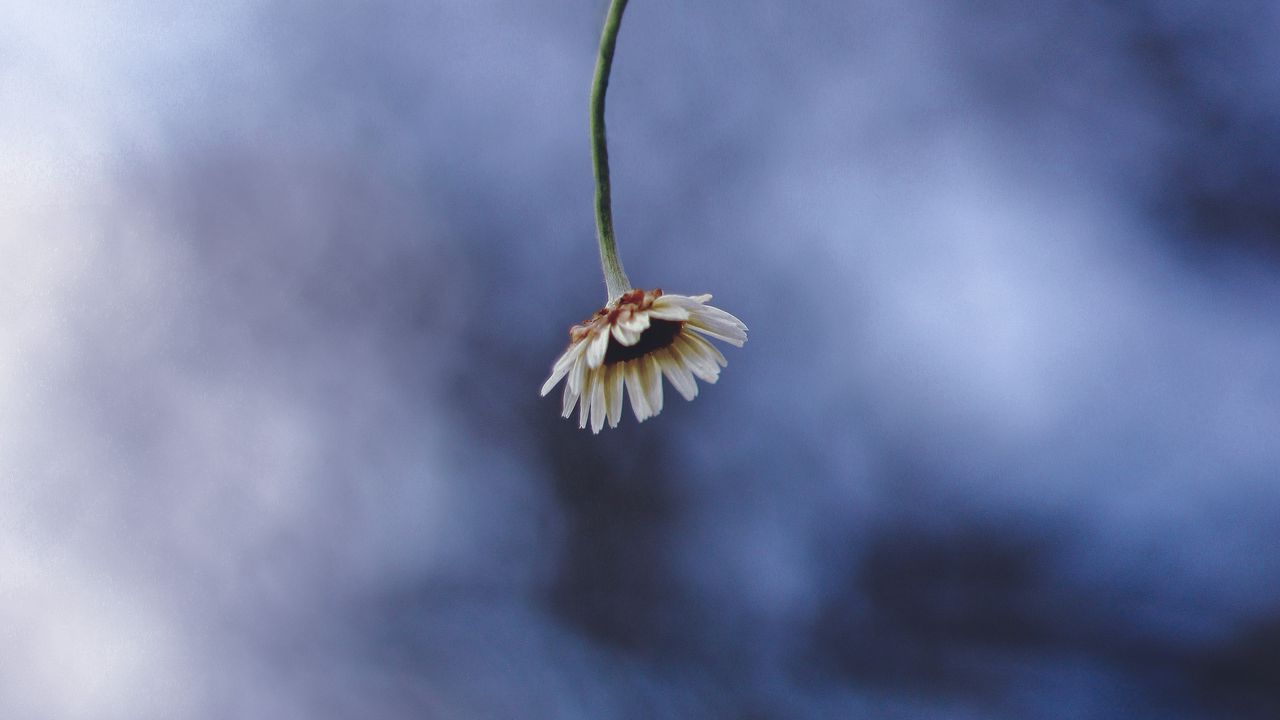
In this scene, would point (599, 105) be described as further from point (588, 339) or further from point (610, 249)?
point (588, 339)

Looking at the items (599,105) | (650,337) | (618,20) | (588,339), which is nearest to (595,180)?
(599,105)

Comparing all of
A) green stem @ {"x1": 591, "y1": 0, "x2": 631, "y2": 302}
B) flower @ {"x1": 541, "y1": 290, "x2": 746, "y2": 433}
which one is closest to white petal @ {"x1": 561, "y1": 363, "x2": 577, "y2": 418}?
flower @ {"x1": 541, "y1": 290, "x2": 746, "y2": 433}

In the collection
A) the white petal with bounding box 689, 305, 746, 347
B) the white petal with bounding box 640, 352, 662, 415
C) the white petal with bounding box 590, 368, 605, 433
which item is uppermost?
the white petal with bounding box 689, 305, 746, 347

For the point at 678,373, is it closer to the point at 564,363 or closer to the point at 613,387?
the point at 613,387

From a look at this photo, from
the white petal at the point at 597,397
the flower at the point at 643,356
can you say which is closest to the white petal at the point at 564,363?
the flower at the point at 643,356

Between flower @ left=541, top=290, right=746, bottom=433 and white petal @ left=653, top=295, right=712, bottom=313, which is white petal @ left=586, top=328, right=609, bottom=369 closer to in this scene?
flower @ left=541, top=290, right=746, bottom=433

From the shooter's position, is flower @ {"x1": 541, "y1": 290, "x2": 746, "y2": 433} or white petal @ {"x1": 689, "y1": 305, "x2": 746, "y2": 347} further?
white petal @ {"x1": 689, "y1": 305, "x2": 746, "y2": 347}

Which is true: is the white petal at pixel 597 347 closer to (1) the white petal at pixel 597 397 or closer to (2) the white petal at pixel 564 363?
(2) the white petal at pixel 564 363

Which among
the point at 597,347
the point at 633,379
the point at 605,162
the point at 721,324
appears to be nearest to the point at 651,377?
the point at 633,379
